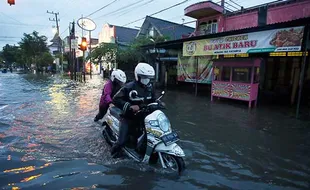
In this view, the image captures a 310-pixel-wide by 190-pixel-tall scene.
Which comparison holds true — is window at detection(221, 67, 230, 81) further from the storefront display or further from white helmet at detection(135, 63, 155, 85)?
white helmet at detection(135, 63, 155, 85)

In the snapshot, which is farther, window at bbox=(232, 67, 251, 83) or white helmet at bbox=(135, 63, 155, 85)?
window at bbox=(232, 67, 251, 83)

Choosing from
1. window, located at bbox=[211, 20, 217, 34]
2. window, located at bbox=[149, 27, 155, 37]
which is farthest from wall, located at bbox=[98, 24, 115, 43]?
window, located at bbox=[211, 20, 217, 34]

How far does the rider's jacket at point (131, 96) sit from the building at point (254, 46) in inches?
250

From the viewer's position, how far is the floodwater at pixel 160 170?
3348 mm

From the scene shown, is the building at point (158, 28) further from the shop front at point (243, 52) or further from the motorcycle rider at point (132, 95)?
the motorcycle rider at point (132, 95)

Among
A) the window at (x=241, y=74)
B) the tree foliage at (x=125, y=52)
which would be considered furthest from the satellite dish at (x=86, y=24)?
the window at (x=241, y=74)

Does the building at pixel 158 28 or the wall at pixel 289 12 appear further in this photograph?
the building at pixel 158 28

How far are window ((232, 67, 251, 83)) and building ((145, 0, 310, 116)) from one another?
0.04 meters

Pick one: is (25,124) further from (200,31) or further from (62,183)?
(200,31)

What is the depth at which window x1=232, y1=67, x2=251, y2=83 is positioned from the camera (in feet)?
32.1

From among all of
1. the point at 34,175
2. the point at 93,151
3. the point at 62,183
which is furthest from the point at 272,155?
the point at 34,175

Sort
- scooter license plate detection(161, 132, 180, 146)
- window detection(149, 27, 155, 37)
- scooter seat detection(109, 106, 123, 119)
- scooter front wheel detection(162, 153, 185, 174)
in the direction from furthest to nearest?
window detection(149, 27, 155, 37)
scooter seat detection(109, 106, 123, 119)
scooter front wheel detection(162, 153, 185, 174)
scooter license plate detection(161, 132, 180, 146)

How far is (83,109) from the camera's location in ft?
28.5

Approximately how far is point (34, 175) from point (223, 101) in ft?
31.0
